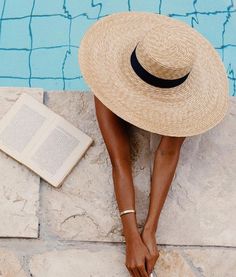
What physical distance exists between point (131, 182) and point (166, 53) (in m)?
0.55

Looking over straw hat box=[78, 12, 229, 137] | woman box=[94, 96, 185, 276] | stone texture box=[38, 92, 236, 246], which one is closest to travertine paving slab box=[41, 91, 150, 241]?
stone texture box=[38, 92, 236, 246]

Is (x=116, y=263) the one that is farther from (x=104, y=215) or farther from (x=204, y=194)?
(x=204, y=194)

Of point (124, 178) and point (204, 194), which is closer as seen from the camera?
point (124, 178)

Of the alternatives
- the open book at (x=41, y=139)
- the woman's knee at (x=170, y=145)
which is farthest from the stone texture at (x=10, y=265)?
the woman's knee at (x=170, y=145)

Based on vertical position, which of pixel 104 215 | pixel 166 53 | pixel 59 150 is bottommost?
pixel 104 215

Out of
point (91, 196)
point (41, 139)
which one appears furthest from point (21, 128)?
point (91, 196)

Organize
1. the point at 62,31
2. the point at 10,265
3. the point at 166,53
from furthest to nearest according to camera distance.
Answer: the point at 62,31, the point at 10,265, the point at 166,53

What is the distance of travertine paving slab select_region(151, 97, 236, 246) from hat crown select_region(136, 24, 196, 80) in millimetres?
505

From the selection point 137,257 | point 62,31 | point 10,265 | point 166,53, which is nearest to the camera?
point 166,53

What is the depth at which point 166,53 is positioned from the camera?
6.99 feet

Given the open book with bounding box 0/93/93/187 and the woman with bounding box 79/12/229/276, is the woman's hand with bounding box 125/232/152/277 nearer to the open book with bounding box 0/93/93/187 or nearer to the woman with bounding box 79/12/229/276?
the woman with bounding box 79/12/229/276

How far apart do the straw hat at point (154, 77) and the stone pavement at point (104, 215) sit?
34 cm

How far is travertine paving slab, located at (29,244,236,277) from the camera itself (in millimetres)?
2393

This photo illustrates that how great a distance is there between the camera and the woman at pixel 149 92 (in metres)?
2.17
